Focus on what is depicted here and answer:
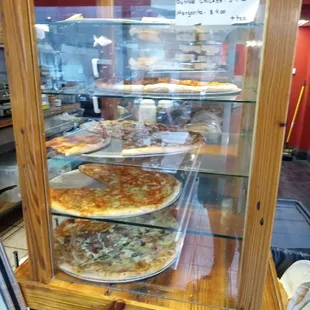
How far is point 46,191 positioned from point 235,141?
736mm

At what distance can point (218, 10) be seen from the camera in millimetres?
683

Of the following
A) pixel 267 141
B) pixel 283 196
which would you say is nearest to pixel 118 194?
pixel 267 141

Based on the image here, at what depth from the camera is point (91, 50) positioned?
140 cm

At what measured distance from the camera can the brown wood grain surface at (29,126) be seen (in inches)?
26.6

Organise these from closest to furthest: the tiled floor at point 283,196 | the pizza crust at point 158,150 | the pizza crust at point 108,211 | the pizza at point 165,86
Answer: the pizza crust at point 108,211 < the pizza at point 165,86 < the pizza crust at point 158,150 < the tiled floor at point 283,196

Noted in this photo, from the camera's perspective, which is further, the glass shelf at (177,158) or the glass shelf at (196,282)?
the glass shelf at (177,158)

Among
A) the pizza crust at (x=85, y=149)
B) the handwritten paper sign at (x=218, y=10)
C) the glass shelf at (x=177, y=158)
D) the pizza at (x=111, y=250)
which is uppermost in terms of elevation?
the handwritten paper sign at (x=218, y=10)

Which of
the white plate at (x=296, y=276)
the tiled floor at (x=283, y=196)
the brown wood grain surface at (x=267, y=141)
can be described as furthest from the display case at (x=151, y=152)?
the tiled floor at (x=283, y=196)

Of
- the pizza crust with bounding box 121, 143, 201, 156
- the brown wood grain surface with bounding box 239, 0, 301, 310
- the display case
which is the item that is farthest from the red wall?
the brown wood grain surface with bounding box 239, 0, 301, 310

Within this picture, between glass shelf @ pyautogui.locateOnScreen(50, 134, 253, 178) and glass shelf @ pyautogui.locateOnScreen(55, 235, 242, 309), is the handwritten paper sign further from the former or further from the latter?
glass shelf @ pyautogui.locateOnScreen(55, 235, 242, 309)

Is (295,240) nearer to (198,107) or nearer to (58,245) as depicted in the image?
(198,107)

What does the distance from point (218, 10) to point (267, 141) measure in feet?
1.07

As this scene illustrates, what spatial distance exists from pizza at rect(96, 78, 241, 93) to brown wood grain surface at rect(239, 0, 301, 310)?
424mm

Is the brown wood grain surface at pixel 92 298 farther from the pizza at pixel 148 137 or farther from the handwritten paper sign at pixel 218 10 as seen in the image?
the handwritten paper sign at pixel 218 10
